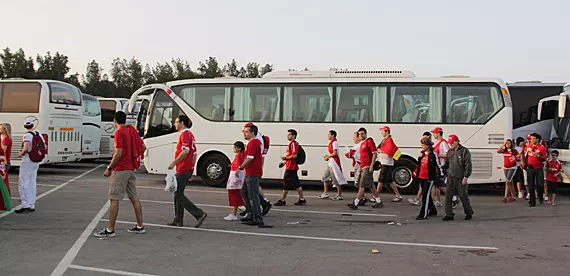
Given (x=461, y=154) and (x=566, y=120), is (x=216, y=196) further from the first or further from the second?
(x=566, y=120)

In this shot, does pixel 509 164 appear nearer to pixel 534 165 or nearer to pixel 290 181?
pixel 534 165

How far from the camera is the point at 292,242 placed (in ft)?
26.1

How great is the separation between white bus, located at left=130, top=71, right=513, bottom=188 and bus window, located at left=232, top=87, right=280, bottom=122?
1.2 inches

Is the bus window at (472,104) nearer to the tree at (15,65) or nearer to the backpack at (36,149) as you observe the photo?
the backpack at (36,149)

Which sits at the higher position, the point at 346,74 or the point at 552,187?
the point at 346,74

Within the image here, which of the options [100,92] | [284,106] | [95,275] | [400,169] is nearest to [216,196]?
[284,106]

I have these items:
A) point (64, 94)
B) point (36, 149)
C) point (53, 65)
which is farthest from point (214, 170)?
point (53, 65)

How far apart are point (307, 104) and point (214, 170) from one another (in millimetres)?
3362

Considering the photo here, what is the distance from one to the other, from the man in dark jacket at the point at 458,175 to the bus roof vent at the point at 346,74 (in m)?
5.29

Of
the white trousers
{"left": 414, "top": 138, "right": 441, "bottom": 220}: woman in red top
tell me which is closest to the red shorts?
{"left": 414, "top": 138, "right": 441, "bottom": 220}: woman in red top

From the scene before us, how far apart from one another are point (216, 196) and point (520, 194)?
7994mm

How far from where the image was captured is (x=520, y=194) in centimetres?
1403

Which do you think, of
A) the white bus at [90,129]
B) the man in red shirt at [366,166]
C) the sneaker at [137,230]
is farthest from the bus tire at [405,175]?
the white bus at [90,129]

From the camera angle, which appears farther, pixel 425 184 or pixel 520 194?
pixel 520 194
